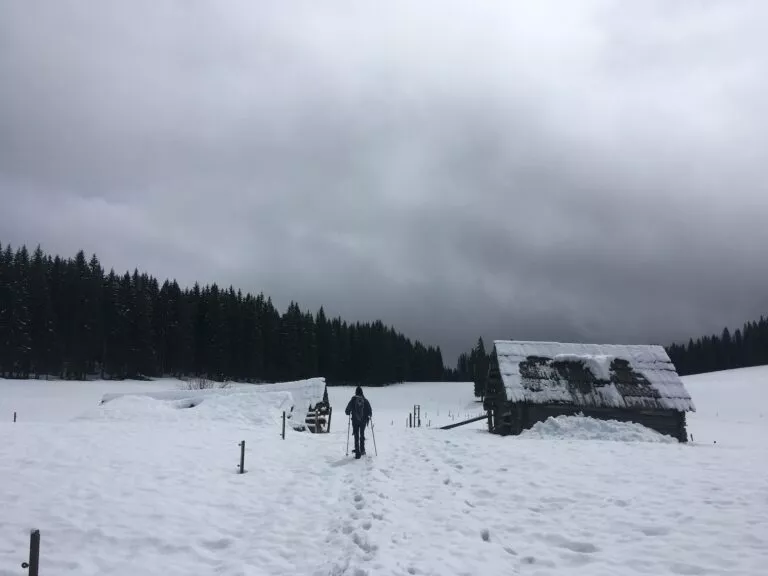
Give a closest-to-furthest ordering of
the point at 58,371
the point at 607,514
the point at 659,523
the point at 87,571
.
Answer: the point at 87,571, the point at 659,523, the point at 607,514, the point at 58,371

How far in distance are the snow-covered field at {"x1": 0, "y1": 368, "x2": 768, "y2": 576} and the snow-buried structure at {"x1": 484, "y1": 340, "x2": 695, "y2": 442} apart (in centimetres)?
831

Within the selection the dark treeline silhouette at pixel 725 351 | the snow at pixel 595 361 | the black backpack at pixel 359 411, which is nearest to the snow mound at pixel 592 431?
the snow at pixel 595 361

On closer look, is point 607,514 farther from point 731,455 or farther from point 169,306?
point 169,306

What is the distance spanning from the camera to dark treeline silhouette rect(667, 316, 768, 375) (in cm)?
11906

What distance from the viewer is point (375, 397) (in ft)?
274

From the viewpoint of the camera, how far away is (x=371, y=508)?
11.0m

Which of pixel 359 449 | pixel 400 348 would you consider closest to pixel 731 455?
pixel 359 449

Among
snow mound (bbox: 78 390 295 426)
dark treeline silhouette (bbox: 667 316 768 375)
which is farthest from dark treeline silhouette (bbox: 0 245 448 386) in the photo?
dark treeline silhouette (bbox: 667 316 768 375)

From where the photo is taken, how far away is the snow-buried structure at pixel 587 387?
27938 millimetres

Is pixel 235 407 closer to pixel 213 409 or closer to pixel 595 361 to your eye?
pixel 213 409

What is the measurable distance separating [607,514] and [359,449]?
391 inches

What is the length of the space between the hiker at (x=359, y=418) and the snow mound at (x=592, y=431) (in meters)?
11.7

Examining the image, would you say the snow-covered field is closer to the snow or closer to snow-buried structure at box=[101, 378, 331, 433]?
snow-buried structure at box=[101, 378, 331, 433]

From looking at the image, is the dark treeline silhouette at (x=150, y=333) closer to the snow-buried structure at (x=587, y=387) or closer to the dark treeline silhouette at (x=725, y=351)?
the snow-buried structure at (x=587, y=387)
